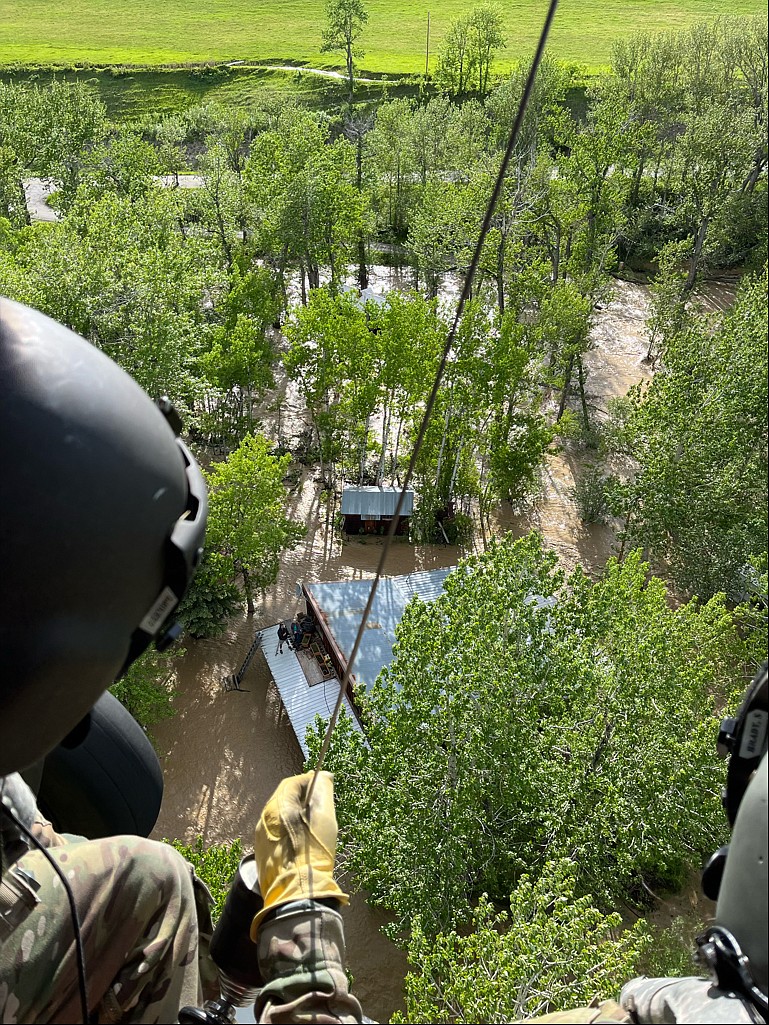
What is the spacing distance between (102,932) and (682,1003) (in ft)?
11.3

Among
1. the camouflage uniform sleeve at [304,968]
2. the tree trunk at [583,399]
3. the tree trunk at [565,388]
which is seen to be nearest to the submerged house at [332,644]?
the tree trunk at [565,388]

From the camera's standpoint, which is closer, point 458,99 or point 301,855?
point 301,855

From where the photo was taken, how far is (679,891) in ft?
46.7

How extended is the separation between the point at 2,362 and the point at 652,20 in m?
60.0

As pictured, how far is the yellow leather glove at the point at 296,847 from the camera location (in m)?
4.80

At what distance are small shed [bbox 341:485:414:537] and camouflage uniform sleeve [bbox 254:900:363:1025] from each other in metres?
18.9

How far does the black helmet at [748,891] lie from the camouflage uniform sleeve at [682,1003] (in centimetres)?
7

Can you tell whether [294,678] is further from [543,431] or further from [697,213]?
[697,213]

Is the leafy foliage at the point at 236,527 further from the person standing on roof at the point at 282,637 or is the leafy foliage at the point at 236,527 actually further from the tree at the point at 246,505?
the person standing on roof at the point at 282,637

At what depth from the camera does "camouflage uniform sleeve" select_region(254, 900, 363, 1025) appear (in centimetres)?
423

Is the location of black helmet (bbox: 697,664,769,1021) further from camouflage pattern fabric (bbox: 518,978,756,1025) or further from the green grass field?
the green grass field

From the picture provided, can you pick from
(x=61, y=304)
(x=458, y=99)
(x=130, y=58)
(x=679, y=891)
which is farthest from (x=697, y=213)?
(x=130, y=58)

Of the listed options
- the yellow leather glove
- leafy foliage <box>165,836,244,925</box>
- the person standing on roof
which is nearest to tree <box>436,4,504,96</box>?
the person standing on roof

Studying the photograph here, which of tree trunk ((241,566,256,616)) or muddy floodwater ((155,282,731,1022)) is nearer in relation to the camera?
muddy floodwater ((155,282,731,1022))
